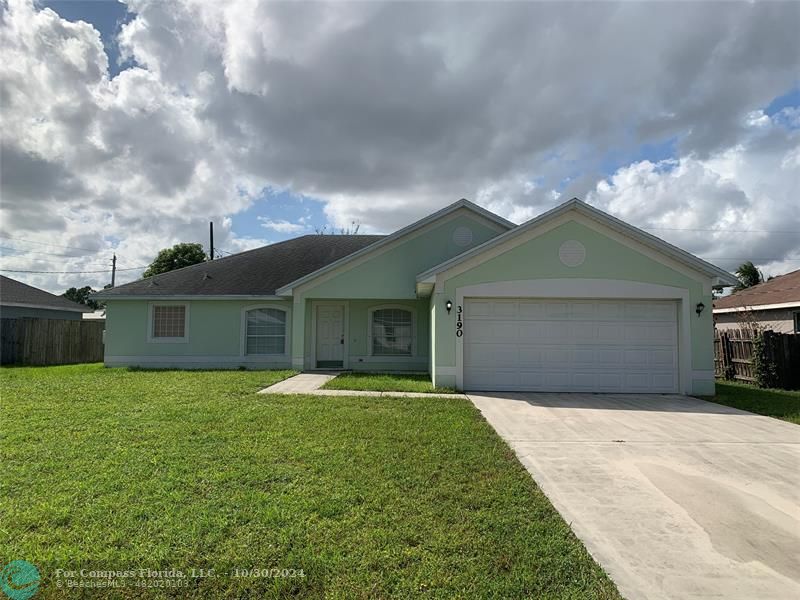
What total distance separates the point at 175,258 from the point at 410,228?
89.8 feet

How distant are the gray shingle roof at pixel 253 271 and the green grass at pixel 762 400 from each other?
1362 cm

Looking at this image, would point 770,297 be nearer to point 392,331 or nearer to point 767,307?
point 767,307

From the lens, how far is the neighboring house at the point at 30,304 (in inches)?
835

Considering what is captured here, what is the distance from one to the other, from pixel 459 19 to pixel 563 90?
3.67 m

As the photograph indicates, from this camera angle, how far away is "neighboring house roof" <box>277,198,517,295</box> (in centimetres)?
1452

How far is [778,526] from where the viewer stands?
3957 millimetres

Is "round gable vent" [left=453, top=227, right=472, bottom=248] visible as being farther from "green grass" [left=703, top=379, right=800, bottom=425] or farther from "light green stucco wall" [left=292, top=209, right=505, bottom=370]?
"green grass" [left=703, top=379, right=800, bottom=425]

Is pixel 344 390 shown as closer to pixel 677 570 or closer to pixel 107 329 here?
pixel 677 570

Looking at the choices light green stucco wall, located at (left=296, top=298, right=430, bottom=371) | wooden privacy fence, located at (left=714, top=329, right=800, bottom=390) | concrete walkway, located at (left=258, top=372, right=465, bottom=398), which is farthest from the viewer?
light green stucco wall, located at (left=296, top=298, right=430, bottom=371)

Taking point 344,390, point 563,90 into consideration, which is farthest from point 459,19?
point 344,390

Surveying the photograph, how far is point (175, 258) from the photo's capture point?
1380 inches

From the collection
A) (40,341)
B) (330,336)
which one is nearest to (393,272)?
(330,336)

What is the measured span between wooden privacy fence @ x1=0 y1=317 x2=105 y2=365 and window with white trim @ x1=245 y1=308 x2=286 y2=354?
9.14 meters

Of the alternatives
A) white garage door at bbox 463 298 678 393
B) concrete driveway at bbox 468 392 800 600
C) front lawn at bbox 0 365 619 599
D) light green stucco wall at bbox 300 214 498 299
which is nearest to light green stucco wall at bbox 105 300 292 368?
light green stucco wall at bbox 300 214 498 299
